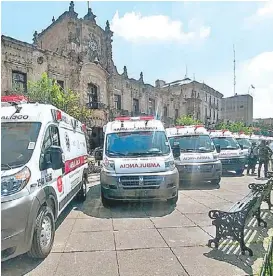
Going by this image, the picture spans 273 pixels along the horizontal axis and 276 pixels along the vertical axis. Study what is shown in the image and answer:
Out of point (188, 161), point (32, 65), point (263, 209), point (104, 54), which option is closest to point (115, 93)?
point (104, 54)

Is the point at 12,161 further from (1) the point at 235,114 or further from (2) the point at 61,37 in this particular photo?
(1) the point at 235,114

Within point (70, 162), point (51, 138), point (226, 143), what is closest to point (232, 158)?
point (226, 143)

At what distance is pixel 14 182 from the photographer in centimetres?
378

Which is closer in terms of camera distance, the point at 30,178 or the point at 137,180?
the point at 30,178

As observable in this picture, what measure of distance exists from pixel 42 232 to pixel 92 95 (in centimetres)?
2433

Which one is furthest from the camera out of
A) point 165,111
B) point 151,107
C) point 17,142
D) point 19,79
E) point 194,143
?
point 165,111

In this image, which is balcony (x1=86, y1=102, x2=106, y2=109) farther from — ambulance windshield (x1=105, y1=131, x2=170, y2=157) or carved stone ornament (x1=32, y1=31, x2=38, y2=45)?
ambulance windshield (x1=105, y1=131, x2=170, y2=157)

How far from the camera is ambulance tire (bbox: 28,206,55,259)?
13.6 feet

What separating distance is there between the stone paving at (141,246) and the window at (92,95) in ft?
65.9

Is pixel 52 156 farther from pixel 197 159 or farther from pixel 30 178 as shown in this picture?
pixel 197 159

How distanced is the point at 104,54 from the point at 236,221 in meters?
27.7

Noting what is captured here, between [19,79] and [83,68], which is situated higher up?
[83,68]

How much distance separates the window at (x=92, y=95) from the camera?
26969mm

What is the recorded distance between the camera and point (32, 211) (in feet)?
13.0
